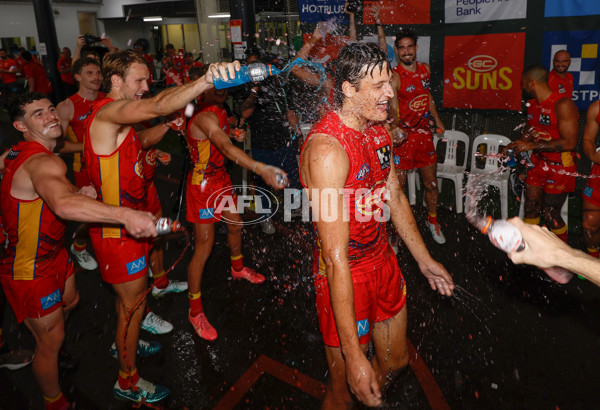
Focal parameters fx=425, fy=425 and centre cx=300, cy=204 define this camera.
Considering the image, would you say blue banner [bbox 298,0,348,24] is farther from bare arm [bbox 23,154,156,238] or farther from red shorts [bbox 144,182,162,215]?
bare arm [bbox 23,154,156,238]

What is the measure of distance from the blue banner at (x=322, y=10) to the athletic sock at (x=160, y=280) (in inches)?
231

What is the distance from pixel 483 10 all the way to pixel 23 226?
23.6 feet

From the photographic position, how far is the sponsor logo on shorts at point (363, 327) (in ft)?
8.29

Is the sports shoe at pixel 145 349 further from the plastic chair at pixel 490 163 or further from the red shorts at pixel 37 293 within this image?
the plastic chair at pixel 490 163

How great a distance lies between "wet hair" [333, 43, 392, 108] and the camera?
7.70ft

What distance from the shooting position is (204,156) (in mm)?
4270

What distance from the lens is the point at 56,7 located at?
1057 inches

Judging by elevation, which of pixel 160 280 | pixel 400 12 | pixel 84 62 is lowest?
pixel 160 280

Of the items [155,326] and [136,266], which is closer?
[136,266]

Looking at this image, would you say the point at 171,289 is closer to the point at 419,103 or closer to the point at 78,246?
the point at 78,246

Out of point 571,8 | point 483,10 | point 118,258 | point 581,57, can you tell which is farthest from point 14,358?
point 571,8

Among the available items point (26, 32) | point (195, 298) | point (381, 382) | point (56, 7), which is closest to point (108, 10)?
point (56, 7)

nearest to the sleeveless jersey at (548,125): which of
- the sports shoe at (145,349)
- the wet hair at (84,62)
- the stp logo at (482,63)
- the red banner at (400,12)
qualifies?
the stp logo at (482,63)

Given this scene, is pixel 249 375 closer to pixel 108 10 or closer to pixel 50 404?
pixel 50 404
